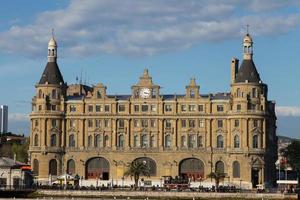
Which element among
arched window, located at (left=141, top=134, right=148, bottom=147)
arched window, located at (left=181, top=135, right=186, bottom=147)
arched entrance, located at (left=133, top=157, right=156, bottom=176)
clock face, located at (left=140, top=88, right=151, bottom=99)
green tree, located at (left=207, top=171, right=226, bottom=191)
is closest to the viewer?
green tree, located at (left=207, top=171, right=226, bottom=191)

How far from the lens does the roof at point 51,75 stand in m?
168

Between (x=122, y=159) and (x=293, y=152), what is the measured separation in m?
44.5

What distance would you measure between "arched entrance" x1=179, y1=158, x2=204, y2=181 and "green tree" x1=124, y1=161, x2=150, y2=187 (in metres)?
6.45

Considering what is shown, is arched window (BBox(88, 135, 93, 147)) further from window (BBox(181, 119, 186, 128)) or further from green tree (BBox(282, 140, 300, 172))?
green tree (BBox(282, 140, 300, 172))

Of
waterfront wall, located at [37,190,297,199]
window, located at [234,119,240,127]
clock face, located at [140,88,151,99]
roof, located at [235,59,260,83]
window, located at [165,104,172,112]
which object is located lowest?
waterfront wall, located at [37,190,297,199]

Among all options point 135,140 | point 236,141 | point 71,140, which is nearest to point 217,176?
point 236,141

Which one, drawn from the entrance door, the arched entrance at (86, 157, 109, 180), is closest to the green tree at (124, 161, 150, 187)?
the arched entrance at (86, 157, 109, 180)

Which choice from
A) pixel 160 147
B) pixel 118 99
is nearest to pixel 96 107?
pixel 118 99

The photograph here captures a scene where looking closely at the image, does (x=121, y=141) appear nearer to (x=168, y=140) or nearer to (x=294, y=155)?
(x=168, y=140)

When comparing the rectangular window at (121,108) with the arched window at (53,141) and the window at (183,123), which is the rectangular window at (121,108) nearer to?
the window at (183,123)

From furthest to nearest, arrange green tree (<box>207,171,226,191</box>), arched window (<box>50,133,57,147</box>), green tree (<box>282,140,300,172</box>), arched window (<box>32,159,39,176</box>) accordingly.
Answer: green tree (<box>282,140,300,172</box>), arched window (<box>50,133,57,147</box>), arched window (<box>32,159,39,176</box>), green tree (<box>207,171,226,191</box>)

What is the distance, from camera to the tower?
6535 inches

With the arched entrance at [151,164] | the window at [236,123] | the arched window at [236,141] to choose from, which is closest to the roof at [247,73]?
the window at [236,123]

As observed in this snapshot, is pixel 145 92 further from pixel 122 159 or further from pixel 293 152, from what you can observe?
pixel 293 152
